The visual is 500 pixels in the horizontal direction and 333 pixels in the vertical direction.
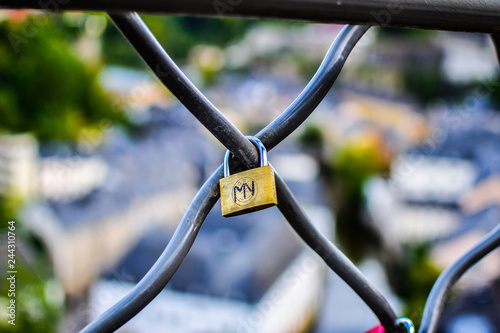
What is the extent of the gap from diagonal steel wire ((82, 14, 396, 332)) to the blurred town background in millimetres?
1797

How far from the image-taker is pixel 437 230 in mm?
7562

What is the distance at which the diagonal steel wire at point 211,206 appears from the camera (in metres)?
0.23

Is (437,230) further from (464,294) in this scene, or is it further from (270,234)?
(464,294)

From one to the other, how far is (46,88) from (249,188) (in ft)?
30.8

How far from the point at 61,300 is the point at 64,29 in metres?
6.62

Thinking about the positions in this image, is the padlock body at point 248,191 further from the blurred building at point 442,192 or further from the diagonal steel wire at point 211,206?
the blurred building at point 442,192

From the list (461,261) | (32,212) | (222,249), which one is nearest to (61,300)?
(32,212)

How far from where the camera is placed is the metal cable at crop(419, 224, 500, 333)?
341 millimetres

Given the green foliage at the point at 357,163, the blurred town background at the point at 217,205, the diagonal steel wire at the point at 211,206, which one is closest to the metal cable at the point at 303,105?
the diagonal steel wire at the point at 211,206

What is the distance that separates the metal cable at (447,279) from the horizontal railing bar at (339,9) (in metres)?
0.17

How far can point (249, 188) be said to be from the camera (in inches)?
11.0

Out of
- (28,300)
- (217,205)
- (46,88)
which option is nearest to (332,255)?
(28,300)

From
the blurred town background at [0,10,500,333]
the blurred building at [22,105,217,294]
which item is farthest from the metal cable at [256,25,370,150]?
the blurred building at [22,105,217,294]

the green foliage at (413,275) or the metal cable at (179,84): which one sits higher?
the metal cable at (179,84)
